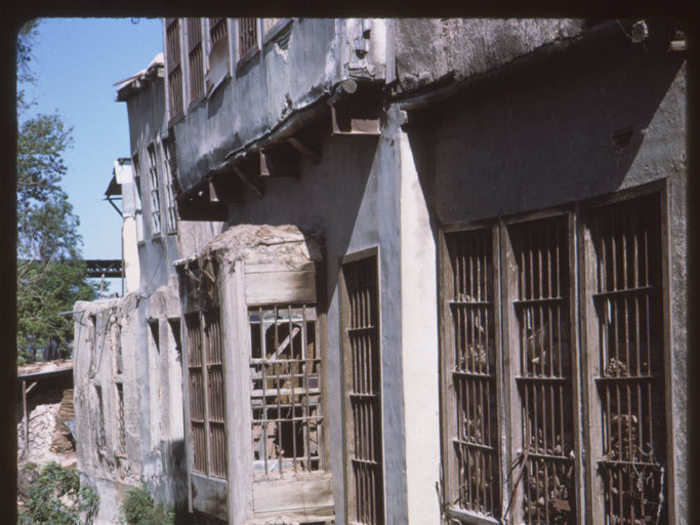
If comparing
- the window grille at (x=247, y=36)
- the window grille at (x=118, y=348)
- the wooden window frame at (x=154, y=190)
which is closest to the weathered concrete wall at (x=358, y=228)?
the window grille at (x=247, y=36)

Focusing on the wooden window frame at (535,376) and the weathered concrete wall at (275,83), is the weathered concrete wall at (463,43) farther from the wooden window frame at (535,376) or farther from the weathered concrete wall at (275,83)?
the wooden window frame at (535,376)

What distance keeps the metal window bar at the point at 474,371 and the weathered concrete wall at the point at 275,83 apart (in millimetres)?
1664

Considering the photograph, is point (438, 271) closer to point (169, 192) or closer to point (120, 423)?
point (169, 192)

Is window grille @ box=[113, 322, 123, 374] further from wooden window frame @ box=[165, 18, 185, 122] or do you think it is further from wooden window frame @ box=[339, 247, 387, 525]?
wooden window frame @ box=[339, 247, 387, 525]

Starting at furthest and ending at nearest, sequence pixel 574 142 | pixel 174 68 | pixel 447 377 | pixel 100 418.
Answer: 1. pixel 100 418
2. pixel 174 68
3. pixel 447 377
4. pixel 574 142

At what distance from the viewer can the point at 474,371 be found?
7.54 m

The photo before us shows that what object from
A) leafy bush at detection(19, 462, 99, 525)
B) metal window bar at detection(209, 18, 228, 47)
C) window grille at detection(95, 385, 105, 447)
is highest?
metal window bar at detection(209, 18, 228, 47)

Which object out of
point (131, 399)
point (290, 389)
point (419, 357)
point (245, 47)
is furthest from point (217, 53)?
point (131, 399)

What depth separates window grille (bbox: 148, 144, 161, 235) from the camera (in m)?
20.2

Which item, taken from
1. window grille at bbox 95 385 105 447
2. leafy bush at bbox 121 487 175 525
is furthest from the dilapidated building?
window grille at bbox 95 385 105 447

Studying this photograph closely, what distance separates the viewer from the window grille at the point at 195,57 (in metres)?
13.2

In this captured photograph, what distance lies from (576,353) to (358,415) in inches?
143

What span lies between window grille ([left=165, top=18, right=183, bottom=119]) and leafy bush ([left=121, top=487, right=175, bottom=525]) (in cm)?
621

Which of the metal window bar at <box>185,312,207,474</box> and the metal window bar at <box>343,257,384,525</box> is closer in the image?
the metal window bar at <box>343,257,384,525</box>
